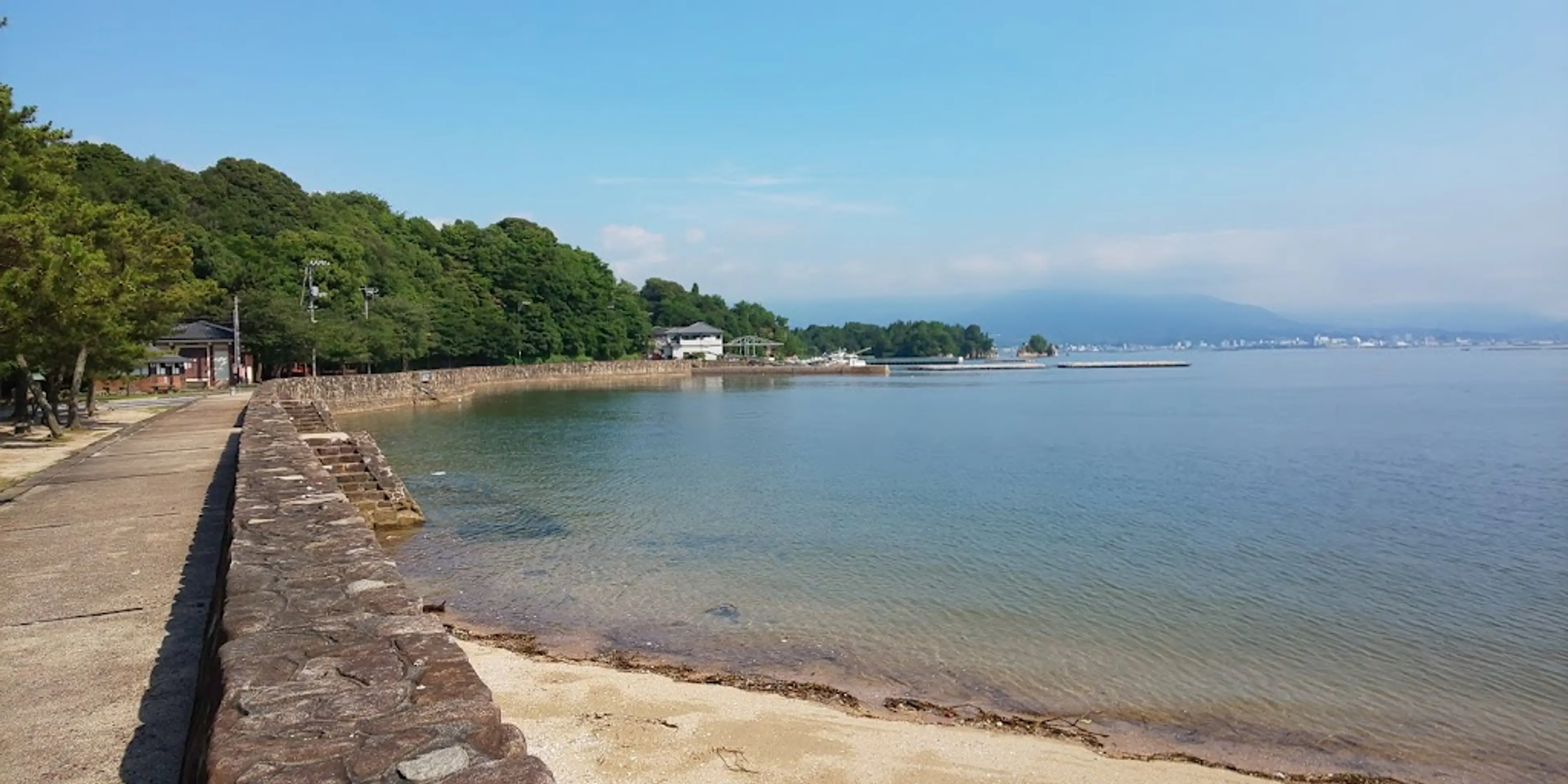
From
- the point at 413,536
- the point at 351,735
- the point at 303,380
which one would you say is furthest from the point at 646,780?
the point at 303,380

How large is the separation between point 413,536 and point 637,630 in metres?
6.55

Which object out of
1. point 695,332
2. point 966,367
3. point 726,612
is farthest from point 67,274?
point 966,367

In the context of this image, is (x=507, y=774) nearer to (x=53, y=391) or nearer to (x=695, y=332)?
(x=53, y=391)

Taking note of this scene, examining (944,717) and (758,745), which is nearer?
(758,745)

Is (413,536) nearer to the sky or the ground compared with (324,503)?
nearer to the ground

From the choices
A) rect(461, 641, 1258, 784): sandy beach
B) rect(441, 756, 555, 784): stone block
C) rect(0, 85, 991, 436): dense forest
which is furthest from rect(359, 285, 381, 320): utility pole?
rect(441, 756, 555, 784): stone block

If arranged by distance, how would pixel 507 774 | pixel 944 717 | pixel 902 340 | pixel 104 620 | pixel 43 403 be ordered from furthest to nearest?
pixel 902 340 < pixel 43 403 < pixel 944 717 < pixel 104 620 < pixel 507 774

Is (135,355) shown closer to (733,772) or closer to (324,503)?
(324,503)

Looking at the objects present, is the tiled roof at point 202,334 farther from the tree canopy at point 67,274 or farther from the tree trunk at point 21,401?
the tree trunk at point 21,401

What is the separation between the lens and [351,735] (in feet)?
11.3

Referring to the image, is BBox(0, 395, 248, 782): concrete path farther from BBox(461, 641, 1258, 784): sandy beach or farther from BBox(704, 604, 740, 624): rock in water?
BBox(704, 604, 740, 624): rock in water

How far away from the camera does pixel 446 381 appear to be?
2207 inches

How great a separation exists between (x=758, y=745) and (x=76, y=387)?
21983 mm

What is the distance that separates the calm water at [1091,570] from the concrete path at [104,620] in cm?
328
